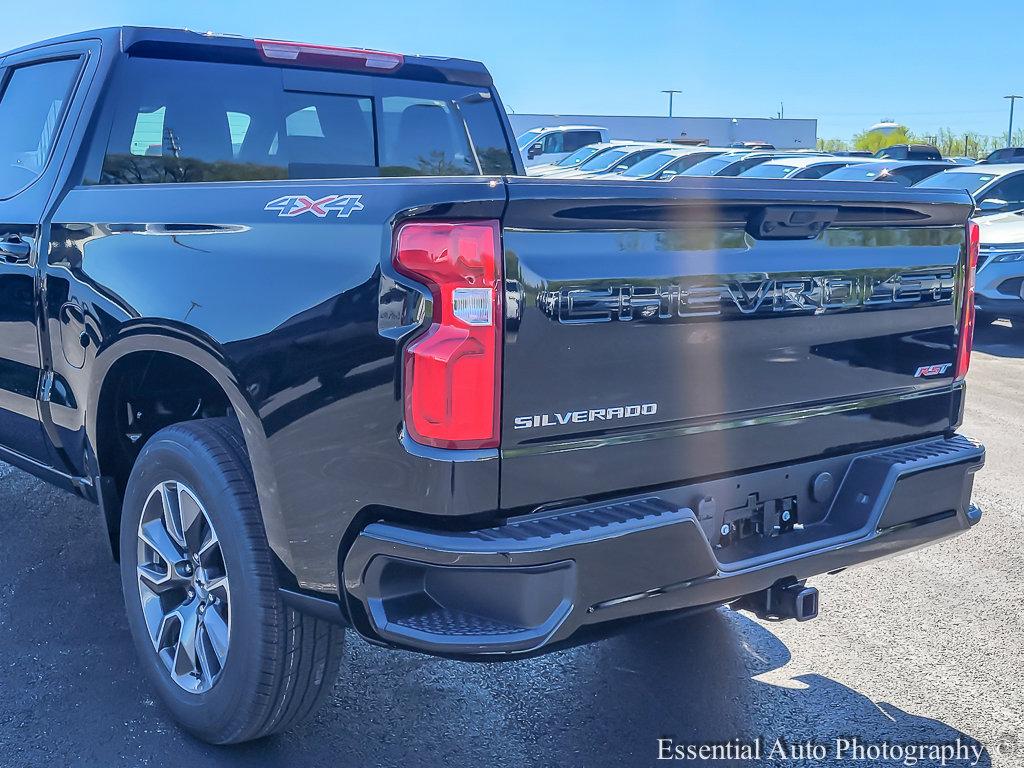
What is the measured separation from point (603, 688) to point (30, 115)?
10.0 feet

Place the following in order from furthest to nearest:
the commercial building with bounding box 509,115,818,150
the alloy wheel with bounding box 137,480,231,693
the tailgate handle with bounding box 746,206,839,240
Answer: the commercial building with bounding box 509,115,818,150, the alloy wheel with bounding box 137,480,231,693, the tailgate handle with bounding box 746,206,839,240

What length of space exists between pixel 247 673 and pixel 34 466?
1.73 meters

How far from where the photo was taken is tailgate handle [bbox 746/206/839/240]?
8.90ft

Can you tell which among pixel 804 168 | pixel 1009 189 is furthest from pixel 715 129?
pixel 1009 189

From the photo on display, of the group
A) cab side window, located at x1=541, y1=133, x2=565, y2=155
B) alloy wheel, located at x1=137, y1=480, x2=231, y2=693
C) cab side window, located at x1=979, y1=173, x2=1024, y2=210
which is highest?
cab side window, located at x1=541, y1=133, x2=565, y2=155

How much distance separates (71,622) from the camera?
3.86 metres

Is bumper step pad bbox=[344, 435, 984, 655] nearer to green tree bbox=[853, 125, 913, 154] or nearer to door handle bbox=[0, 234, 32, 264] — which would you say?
door handle bbox=[0, 234, 32, 264]

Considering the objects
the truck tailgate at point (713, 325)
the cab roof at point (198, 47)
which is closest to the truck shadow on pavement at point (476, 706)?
the truck tailgate at point (713, 325)

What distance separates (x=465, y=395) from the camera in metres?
2.31

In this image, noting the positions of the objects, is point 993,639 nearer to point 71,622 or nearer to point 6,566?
point 71,622

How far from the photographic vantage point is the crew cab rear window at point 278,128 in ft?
12.5

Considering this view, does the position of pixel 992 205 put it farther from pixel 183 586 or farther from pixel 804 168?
pixel 183 586

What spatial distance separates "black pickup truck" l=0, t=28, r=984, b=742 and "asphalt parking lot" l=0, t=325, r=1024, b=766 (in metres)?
0.28

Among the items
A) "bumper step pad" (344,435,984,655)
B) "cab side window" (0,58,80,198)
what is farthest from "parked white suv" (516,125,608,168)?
"bumper step pad" (344,435,984,655)
